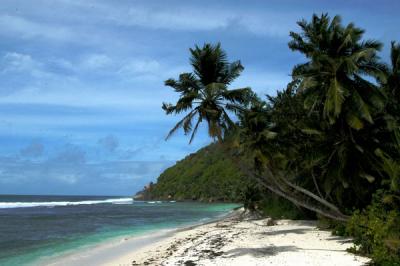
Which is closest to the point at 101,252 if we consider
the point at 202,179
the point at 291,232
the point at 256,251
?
the point at 256,251

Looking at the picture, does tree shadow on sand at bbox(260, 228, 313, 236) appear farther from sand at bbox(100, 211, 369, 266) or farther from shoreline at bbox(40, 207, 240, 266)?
shoreline at bbox(40, 207, 240, 266)

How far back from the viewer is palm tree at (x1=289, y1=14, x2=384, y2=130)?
20.7 meters

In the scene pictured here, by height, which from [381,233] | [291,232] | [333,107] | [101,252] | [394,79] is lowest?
[101,252]

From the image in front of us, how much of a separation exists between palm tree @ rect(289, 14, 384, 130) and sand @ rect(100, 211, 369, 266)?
19.0ft

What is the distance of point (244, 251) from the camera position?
18.9 metres

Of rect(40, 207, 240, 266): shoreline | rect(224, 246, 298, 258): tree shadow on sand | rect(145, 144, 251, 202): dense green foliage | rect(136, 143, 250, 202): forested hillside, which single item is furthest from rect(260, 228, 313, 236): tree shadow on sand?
rect(145, 144, 251, 202): dense green foliage

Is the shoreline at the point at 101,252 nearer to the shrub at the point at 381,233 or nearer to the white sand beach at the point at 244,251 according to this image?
the white sand beach at the point at 244,251

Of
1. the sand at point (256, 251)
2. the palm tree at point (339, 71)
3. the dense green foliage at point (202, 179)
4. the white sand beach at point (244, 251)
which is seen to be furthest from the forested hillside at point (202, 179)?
the palm tree at point (339, 71)

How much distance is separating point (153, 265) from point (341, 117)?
446 inches

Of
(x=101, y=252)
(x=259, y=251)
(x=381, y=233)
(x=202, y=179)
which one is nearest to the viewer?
(x=381, y=233)

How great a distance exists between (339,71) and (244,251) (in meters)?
9.67

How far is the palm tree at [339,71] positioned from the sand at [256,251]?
5784 mm

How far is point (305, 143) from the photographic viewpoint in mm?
24906

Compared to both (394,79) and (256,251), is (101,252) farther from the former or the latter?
(394,79)
